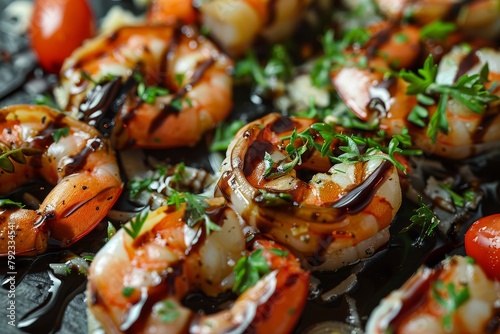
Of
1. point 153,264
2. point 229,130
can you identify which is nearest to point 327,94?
point 229,130

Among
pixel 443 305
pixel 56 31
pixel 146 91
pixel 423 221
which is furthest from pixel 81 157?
pixel 443 305

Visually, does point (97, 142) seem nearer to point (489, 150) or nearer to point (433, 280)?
point (433, 280)

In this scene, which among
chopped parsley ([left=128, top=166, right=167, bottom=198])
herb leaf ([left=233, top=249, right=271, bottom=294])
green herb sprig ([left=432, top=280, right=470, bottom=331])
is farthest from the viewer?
chopped parsley ([left=128, top=166, right=167, bottom=198])

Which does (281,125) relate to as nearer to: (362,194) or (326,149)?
(326,149)

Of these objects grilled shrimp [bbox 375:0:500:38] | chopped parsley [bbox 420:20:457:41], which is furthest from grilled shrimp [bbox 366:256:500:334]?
grilled shrimp [bbox 375:0:500:38]

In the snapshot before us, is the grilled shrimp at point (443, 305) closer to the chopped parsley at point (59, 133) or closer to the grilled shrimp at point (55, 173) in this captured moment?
the grilled shrimp at point (55, 173)

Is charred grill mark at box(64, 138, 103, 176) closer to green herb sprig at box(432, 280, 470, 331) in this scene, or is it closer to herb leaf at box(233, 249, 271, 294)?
herb leaf at box(233, 249, 271, 294)
